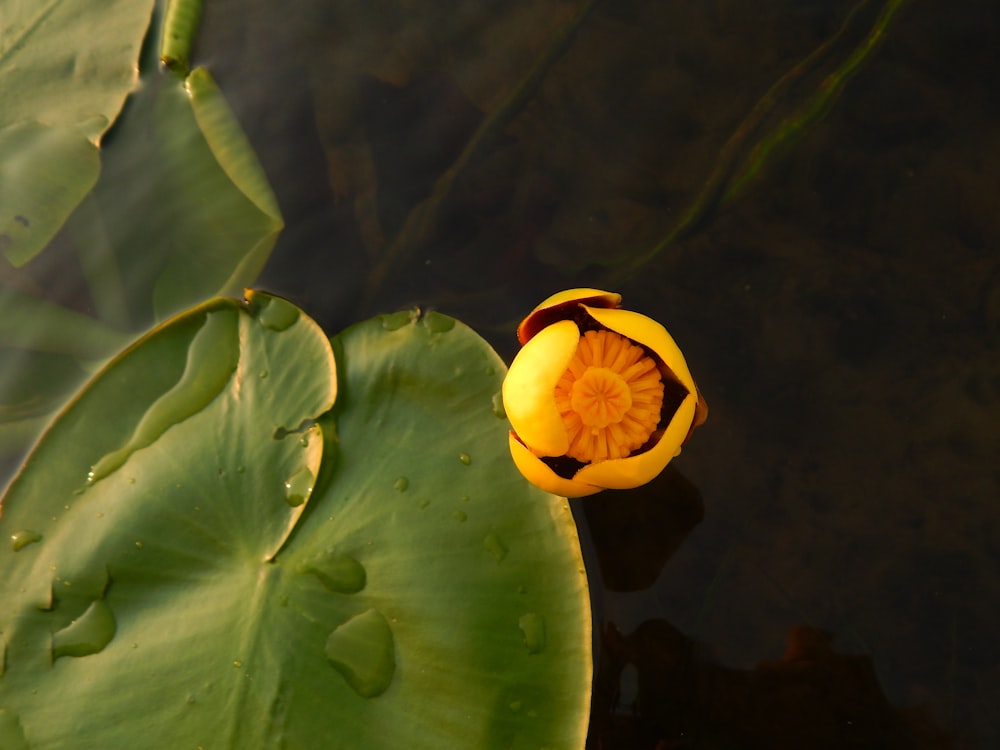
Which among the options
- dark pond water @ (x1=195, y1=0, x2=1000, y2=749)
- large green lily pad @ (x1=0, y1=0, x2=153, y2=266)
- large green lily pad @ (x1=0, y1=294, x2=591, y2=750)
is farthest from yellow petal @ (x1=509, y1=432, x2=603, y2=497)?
large green lily pad @ (x1=0, y1=0, x2=153, y2=266)

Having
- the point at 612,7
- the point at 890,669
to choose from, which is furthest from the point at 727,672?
the point at 612,7

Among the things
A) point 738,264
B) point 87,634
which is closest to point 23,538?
point 87,634

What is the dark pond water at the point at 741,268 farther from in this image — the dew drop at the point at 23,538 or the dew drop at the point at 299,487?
the dew drop at the point at 23,538

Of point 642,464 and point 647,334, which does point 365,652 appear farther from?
point 647,334

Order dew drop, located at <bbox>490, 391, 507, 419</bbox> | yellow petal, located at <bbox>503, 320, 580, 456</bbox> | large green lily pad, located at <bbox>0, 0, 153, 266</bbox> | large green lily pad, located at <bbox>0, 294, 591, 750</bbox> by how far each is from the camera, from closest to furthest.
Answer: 1. yellow petal, located at <bbox>503, 320, 580, 456</bbox>
2. large green lily pad, located at <bbox>0, 294, 591, 750</bbox>
3. dew drop, located at <bbox>490, 391, 507, 419</bbox>
4. large green lily pad, located at <bbox>0, 0, 153, 266</bbox>

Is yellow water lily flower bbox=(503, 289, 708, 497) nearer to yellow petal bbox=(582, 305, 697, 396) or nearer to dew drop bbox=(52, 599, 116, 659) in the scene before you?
yellow petal bbox=(582, 305, 697, 396)

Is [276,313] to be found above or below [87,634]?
above
